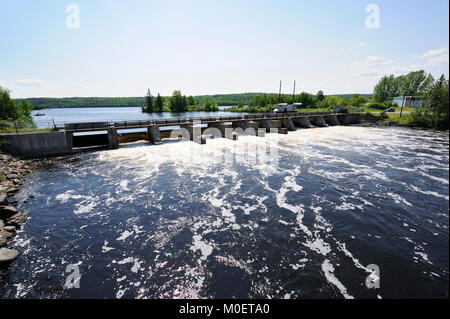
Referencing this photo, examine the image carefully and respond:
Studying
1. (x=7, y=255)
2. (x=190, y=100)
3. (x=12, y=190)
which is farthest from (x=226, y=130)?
(x=190, y=100)

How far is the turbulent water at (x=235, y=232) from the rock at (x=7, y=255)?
0.33m

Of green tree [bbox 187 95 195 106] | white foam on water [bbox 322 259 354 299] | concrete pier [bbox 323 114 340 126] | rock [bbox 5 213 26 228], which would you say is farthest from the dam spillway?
green tree [bbox 187 95 195 106]

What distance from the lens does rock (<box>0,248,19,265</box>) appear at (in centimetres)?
849

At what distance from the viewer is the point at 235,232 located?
10.6 meters

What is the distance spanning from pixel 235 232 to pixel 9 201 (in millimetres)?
15589

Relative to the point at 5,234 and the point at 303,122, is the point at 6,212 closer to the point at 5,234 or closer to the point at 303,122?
the point at 5,234

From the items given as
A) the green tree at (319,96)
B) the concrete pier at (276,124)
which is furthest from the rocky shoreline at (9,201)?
the green tree at (319,96)

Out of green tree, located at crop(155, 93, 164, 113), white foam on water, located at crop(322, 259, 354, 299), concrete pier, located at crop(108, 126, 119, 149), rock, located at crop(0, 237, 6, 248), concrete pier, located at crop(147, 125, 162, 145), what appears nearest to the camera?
white foam on water, located at crop(322, 259, 354, 299)

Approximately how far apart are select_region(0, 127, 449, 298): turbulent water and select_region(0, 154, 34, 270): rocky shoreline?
43cm

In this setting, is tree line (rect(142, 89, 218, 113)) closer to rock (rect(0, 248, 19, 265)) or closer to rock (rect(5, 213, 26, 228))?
rock (rect(5, 213, 26, 228))

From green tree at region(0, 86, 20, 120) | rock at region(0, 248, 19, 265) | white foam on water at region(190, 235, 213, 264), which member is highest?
green tree at region(0, 86, 20, 120)

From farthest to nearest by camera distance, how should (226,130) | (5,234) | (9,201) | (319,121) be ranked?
(319,121) → (226,130) → (9,201) → (5,234)
